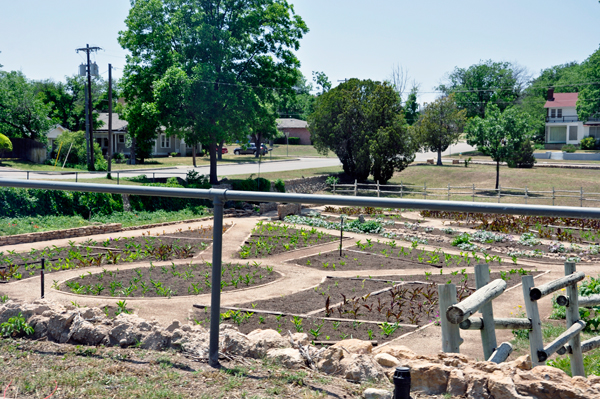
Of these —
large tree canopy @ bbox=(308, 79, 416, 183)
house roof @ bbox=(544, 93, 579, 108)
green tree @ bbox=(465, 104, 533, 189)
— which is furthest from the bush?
large tree canopy @ bbox=(308, 79, 416, 183)

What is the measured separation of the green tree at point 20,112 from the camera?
169 ft

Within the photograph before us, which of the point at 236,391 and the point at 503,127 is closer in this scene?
the point at 236,391

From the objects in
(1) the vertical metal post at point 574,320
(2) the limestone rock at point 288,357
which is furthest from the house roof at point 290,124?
(2) the limestone rock at point 288,357

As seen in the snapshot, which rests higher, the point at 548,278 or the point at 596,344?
the point at 596,344

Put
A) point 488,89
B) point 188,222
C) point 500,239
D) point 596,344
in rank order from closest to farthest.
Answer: point 596,344 → point 500,239 → point 188,222 → point 488,89

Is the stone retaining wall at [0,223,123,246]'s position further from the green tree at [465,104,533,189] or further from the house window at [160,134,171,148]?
the house window at [160,134,171,148]

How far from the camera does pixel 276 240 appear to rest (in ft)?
57.4

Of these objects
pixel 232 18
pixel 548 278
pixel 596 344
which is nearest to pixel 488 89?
pixel 232 18

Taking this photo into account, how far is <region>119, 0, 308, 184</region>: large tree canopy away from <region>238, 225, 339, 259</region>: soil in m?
14.7

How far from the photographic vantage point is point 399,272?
12711 mm

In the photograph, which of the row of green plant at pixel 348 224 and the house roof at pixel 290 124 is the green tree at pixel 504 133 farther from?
the house roof at pixel 290 124

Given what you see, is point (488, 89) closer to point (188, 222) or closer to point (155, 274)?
point (188, 222)

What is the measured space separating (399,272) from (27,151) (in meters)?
45.4

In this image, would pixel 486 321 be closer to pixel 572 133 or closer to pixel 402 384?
pixel 402 384
